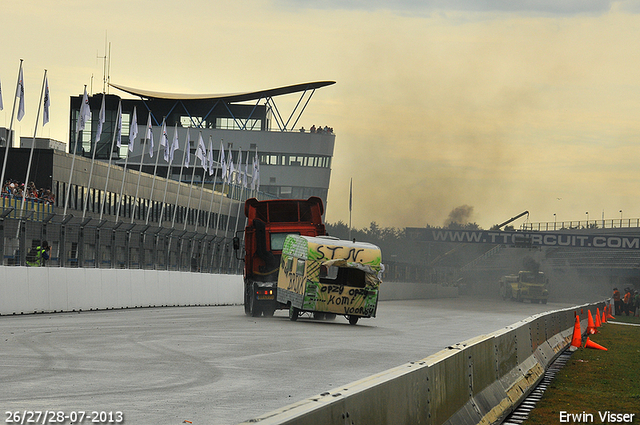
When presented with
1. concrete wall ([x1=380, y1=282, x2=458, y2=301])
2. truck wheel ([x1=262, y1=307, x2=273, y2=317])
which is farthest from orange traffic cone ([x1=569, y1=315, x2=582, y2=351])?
concrete wall ([x1=380, y1=282, x2=458, y2=301])

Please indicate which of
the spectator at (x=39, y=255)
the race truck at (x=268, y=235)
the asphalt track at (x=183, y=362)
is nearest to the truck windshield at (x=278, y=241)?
the race truck at (x=268, y=235)

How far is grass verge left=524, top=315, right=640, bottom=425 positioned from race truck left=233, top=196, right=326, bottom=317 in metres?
10.1

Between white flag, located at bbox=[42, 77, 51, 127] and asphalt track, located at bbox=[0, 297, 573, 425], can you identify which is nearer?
asphalt track, located at bbox=[0, 297, 573, 425]

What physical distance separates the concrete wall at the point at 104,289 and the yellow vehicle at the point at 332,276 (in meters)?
6.18

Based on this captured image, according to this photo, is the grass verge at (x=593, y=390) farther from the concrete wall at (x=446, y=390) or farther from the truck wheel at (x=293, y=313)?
the truck wheel at (x=293, y=313)

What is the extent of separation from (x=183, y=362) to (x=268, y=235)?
14.4 metres

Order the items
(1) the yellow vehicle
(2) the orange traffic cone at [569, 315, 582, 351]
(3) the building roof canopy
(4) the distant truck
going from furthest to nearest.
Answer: (3) the building roof canopy
(4) the distant truck
(1) the yellow vehicle
(2) the orange traffic cone at [569, 315, 582, 351]

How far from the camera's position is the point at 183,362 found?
13.5 metres

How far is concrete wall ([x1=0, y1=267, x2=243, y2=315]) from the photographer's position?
23391 mm

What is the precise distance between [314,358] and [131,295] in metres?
16.3

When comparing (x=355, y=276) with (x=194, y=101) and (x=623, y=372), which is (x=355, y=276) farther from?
(x=194, y=101)

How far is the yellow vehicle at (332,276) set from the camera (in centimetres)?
2445

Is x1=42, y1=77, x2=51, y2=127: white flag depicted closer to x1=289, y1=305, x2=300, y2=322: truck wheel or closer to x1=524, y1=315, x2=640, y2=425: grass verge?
x1=289, y1=305, x2=300, y2=322: truck wheel

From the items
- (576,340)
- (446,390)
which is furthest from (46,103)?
(446,390)
